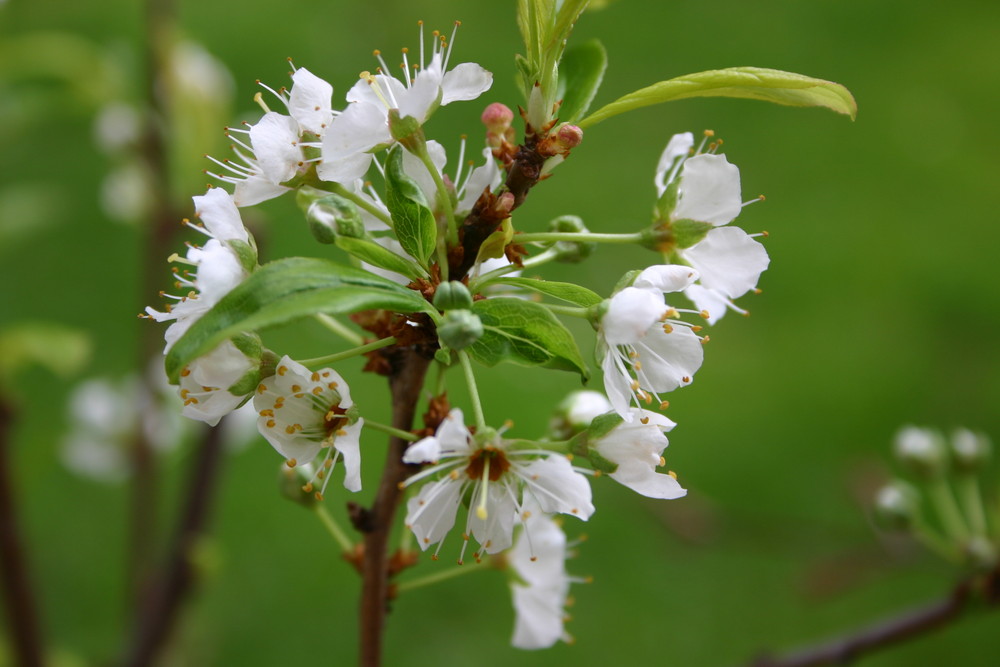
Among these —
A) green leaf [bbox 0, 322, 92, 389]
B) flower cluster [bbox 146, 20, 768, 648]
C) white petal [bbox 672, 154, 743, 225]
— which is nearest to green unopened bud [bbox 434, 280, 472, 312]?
flower cluster [bbox 146, 20, 768, 648]

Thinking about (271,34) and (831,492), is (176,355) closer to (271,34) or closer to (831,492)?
(831,492)

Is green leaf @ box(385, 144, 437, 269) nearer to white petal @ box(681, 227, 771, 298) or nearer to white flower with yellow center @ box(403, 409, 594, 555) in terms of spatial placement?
white flower with yellow center @ box(403, 409, 594, 555)

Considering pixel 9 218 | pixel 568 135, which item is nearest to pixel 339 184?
pixel 568 135

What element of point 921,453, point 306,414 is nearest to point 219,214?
point 306,414

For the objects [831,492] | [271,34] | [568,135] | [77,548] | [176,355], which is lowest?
[77,548]

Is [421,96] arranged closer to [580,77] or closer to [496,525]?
[580,77]

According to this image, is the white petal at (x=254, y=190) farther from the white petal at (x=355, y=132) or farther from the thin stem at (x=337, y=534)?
the thin stem at (x=337, y=534)

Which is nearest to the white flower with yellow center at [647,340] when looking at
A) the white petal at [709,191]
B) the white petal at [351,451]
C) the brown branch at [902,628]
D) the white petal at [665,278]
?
the white petal at [665,278]
